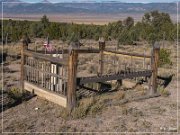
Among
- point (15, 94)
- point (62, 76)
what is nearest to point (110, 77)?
point (62, 76)

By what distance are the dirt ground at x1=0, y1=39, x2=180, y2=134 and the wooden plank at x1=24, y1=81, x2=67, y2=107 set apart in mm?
126

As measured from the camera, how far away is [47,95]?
9484 millimetres

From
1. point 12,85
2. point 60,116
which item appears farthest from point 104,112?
point 12,85

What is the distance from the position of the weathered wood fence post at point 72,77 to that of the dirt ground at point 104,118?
346mm

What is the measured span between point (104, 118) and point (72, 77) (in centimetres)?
119

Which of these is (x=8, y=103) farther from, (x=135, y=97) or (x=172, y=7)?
(x=172, y=7)

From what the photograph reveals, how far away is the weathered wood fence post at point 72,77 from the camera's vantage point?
8.53 metres

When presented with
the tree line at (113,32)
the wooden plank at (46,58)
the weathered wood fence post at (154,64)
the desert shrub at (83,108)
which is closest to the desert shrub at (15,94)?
the wooden plank at (46,58)

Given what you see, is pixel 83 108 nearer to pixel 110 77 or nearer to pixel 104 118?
pixel 104 118

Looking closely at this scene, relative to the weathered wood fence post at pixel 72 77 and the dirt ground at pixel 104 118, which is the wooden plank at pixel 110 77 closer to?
the weathered wood fence post at pixel 72 77

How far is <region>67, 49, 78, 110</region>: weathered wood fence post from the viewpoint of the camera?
8.53 meters

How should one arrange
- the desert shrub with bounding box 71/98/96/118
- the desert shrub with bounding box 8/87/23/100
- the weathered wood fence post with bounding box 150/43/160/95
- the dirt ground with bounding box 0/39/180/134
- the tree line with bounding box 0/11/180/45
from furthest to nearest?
1. the tree line with bounding box 0/11/180/45
2. the weathered wood fence post with bounding box 150/43/160/95
3. the desert shrub with bounding box 8/87/23/100
4. the desert shrub with bounding box 71/98/96/118
5. the dirt ground with bounding box 0/39/180/134

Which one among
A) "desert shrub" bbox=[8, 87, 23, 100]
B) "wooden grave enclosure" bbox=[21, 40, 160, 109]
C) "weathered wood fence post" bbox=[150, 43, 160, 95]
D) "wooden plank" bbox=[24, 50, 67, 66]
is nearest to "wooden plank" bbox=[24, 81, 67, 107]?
"wooden grave enclosure" bbox=[21, 40, 160, 109]

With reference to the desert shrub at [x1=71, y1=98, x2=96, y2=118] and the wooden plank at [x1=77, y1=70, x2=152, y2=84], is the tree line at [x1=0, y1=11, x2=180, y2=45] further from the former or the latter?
the desert shrub at [x1=71, y1=98, x2=96, y2=118]
